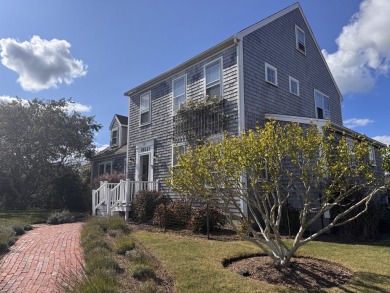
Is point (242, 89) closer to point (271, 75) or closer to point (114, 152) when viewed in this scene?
point (271, 75)

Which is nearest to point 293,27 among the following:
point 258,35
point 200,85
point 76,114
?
point 258,35

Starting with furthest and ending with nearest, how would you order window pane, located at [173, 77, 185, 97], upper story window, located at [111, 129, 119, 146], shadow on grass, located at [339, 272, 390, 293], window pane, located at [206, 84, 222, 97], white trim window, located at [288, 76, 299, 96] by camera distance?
upper story window, located at [111, 129, 119, 146], white trim window, located at [288, 76, 299, 96], window pane, located at [173, 77, 185, 97], window pane, located at [206, 84, 222, 97], shadow on grass, located at [339, 272, 390, 293]

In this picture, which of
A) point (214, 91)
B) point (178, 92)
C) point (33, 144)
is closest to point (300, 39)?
point (214, 91)

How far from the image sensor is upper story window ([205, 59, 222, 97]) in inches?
517

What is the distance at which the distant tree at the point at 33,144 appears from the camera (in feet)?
70.5

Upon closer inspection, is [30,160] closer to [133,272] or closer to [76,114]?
[76,114]

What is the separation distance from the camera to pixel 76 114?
80.5ft

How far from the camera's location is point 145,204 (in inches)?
500

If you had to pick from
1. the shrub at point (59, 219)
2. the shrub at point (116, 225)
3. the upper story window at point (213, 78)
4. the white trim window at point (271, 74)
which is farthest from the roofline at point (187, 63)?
the shrub at point (116, 225)

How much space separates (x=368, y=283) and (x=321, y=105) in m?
13.4

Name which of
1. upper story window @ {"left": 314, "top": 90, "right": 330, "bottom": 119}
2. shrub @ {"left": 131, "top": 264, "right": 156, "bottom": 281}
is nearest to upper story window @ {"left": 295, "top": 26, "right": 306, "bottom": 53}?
upper story window @ {"left": 314, "top": 90, "right": 330, "bottom": 119}

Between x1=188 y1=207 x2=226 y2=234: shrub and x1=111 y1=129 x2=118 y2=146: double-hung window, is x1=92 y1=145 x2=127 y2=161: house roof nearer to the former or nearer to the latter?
x1=111 y1=129 x2=118 y2=146: double-hung window

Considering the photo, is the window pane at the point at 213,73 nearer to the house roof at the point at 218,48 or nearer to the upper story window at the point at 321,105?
the house roof at the point at 218,48

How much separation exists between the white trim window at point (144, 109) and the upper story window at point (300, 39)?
8248mm
